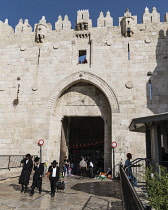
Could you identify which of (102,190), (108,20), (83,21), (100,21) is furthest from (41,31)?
(102,190)

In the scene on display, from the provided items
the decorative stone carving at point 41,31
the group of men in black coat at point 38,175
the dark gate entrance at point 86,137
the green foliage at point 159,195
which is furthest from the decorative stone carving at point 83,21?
the green foliage at point 159,195

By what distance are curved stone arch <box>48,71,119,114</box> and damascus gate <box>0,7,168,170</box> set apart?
0.19 ft

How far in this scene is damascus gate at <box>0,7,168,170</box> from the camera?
1101 centimetres

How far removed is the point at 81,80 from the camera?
12000mm

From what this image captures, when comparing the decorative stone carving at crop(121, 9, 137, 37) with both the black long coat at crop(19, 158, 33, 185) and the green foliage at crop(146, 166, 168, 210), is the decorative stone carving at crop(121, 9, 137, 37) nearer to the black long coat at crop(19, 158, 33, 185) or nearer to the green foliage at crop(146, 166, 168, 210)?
the black long coat at crop(19, 158, 33, 185)

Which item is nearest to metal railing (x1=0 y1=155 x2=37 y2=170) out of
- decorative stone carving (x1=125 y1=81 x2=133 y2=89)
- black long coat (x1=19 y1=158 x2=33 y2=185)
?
black long coat (x1=19 y1=158 x2=33 y2=185)

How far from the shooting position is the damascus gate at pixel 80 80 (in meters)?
11.0

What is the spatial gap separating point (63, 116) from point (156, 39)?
7.36 meters

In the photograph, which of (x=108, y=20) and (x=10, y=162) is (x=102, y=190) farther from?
(x=108, y=20)

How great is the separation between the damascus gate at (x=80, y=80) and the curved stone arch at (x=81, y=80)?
0.19ft

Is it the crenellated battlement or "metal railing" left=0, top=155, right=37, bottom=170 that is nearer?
"metal railing" left=0, top=155, right=37, bottom=170

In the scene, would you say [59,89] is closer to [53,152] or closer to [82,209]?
[53,152]

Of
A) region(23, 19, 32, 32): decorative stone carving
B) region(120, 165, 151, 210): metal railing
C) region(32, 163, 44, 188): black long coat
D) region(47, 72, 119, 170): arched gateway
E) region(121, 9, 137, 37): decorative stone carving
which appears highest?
region(23, 19, 32, 32): decorative stone carving

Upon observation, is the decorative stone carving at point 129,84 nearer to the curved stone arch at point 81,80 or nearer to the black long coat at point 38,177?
the curved stone arch at point 81,80
